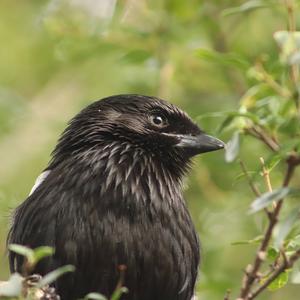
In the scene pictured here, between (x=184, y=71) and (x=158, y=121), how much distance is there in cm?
183

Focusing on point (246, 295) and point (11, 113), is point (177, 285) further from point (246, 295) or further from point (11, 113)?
point (11, 113)

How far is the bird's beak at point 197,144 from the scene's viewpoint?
5453 millimetres

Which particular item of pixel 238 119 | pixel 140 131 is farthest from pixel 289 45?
pixel 140 131

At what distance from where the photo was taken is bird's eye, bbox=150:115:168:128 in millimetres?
5488

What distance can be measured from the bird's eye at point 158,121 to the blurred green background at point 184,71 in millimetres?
938

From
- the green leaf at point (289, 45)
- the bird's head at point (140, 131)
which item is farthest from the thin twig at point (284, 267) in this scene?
the bird's head at point (140, 131)

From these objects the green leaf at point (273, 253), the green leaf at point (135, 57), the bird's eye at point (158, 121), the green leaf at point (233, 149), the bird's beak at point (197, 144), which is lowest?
the green leaf at point (273, 253)

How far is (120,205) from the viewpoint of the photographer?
4930mm

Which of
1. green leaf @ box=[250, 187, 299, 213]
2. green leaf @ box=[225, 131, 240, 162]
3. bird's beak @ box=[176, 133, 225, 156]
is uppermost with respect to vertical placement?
bird's beak @ box=[176, 133, 225, 156]

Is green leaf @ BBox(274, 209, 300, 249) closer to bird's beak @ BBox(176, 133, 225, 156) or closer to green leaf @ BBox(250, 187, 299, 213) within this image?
green leaf @ BBox(250, 187, 299, 213)

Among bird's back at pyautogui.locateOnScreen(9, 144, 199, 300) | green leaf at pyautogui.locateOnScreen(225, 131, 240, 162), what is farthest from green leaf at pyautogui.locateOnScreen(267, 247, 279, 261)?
bird's back at pyautogui.locateOnScreen(9, 144, 199, 300)

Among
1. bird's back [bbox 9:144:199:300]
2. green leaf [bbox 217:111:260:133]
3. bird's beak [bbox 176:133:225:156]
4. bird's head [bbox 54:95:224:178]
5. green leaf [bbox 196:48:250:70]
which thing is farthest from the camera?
bird's beak [bbox 176:133:225:156]

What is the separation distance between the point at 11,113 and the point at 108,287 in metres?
2.44

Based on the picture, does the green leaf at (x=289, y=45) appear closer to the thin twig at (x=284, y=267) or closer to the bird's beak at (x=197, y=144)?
the thin twig at (x=284, y=267)
